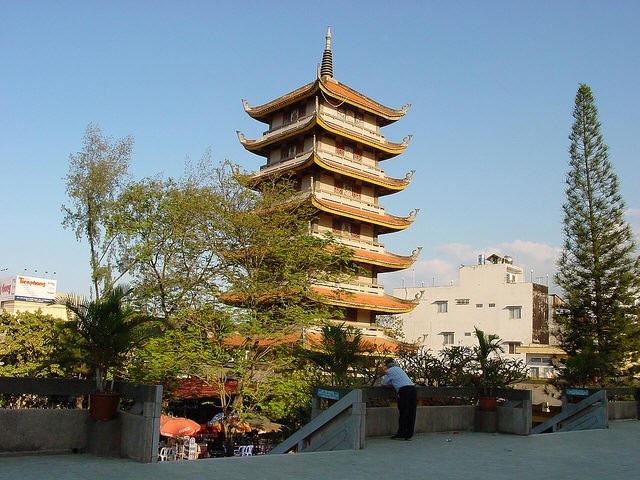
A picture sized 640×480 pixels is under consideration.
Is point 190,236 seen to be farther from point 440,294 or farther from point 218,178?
point 440,294

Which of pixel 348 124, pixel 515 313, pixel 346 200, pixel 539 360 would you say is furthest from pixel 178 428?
pixel 515 313

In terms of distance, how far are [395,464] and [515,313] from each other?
49.4 meters

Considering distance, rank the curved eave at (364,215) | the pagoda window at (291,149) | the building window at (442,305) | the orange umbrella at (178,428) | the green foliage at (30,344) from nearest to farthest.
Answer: the orange umbrella at (178,428) < the green foliage at (30,344) < the curved eave at (364,215) < the pagoda window at (291,149) < the building window at (442,305)

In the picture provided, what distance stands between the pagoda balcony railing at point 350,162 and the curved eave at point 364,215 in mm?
2541

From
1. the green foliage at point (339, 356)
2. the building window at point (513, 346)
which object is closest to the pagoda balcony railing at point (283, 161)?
the green foliage at point (339, 356)

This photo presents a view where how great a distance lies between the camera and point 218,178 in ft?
80.2

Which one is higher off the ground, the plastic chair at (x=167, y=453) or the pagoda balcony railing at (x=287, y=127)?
the pagoda balcony railing at (x=287, y=127)

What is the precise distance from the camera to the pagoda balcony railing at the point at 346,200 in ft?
109

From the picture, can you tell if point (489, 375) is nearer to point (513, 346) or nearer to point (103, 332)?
point (103, 332)

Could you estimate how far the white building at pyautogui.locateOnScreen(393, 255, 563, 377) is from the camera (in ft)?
173

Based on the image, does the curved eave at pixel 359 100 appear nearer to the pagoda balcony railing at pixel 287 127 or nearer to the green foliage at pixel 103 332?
the pagoda balcony railing at pixel 287 127

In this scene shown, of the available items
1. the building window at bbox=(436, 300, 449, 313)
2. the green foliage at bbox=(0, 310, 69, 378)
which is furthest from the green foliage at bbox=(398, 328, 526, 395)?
the building window at bbox=(436, 300, 449, 313)

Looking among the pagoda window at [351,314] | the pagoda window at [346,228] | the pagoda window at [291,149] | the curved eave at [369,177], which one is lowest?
the pagoda window at [351,314]

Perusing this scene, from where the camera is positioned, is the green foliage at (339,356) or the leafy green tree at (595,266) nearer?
the green foliage at (339,356)
